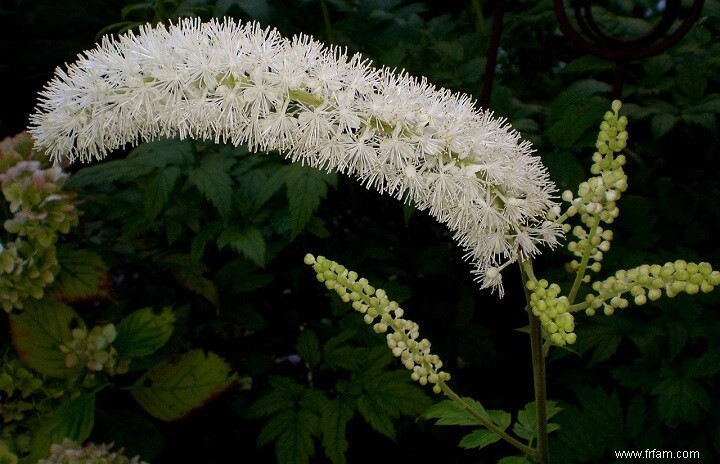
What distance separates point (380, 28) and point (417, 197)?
102 cm

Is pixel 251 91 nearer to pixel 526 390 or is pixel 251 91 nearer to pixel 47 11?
pixel 526 390

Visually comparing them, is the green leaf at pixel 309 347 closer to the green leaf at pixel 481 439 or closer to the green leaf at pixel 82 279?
the green leaf at pixel 82 279

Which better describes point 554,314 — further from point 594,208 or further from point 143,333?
point 143,333

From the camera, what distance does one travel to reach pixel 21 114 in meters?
2.22

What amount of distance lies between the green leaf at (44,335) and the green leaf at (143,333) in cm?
7

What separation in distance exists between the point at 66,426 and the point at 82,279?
0.81 ft

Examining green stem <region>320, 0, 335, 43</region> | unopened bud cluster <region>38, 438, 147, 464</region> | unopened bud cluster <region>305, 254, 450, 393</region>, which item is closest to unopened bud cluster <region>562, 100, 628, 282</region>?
unopened bud cluster <region>305, 254, 450, 393</region>

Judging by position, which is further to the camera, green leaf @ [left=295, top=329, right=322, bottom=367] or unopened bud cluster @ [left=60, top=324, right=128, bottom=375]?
green leaf @ [left=295, top=329, right=322, bottom=367]

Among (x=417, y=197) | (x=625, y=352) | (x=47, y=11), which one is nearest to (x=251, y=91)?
(x=417, y=197)

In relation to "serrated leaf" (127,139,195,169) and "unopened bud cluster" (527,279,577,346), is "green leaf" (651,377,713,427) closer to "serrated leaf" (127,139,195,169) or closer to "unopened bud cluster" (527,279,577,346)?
"unopened bud cluster" (527,279,577,346)

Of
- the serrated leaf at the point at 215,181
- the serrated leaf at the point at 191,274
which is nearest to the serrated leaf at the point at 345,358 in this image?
the serrated leaf at the point at 191,274

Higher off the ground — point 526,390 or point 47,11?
point 47,11

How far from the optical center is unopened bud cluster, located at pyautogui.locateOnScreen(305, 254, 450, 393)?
669mm

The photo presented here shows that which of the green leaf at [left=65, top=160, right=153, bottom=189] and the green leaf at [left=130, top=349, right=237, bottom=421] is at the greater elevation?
the green leaf at [left=65, top=160, right=153, bottom=189]
